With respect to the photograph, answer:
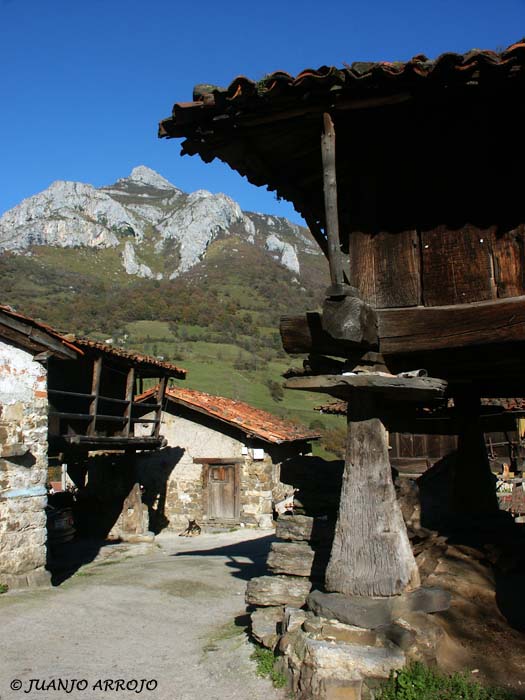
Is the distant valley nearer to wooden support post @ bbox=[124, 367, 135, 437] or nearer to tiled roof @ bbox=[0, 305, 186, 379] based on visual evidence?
tiled roof @ bbox=[0, 305, 186, 379]

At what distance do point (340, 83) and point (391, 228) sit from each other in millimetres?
1210

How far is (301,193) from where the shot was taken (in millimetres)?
5840

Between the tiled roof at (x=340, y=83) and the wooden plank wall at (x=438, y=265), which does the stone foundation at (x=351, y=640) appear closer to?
the wooden plank wall at (x=438, y=265)

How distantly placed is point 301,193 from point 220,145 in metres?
1.38

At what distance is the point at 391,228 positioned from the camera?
4664 millimetres

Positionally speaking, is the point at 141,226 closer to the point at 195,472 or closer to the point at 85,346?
the point at 195,472

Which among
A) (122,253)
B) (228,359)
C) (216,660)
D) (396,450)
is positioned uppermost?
(122,253)

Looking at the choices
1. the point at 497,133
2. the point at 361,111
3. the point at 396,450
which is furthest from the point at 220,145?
the point at 396,450

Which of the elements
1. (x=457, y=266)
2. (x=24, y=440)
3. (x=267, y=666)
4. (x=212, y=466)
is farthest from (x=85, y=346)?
(x=457, y=266)

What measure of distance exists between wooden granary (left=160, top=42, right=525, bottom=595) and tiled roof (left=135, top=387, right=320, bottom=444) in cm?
1046

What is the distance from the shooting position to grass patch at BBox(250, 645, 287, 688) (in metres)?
4.28

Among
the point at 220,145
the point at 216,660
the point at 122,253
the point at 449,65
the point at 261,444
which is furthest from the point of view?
the point at 122,253

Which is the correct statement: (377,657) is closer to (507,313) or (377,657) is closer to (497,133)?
(507,313)

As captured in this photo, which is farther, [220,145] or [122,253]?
[122,253]
